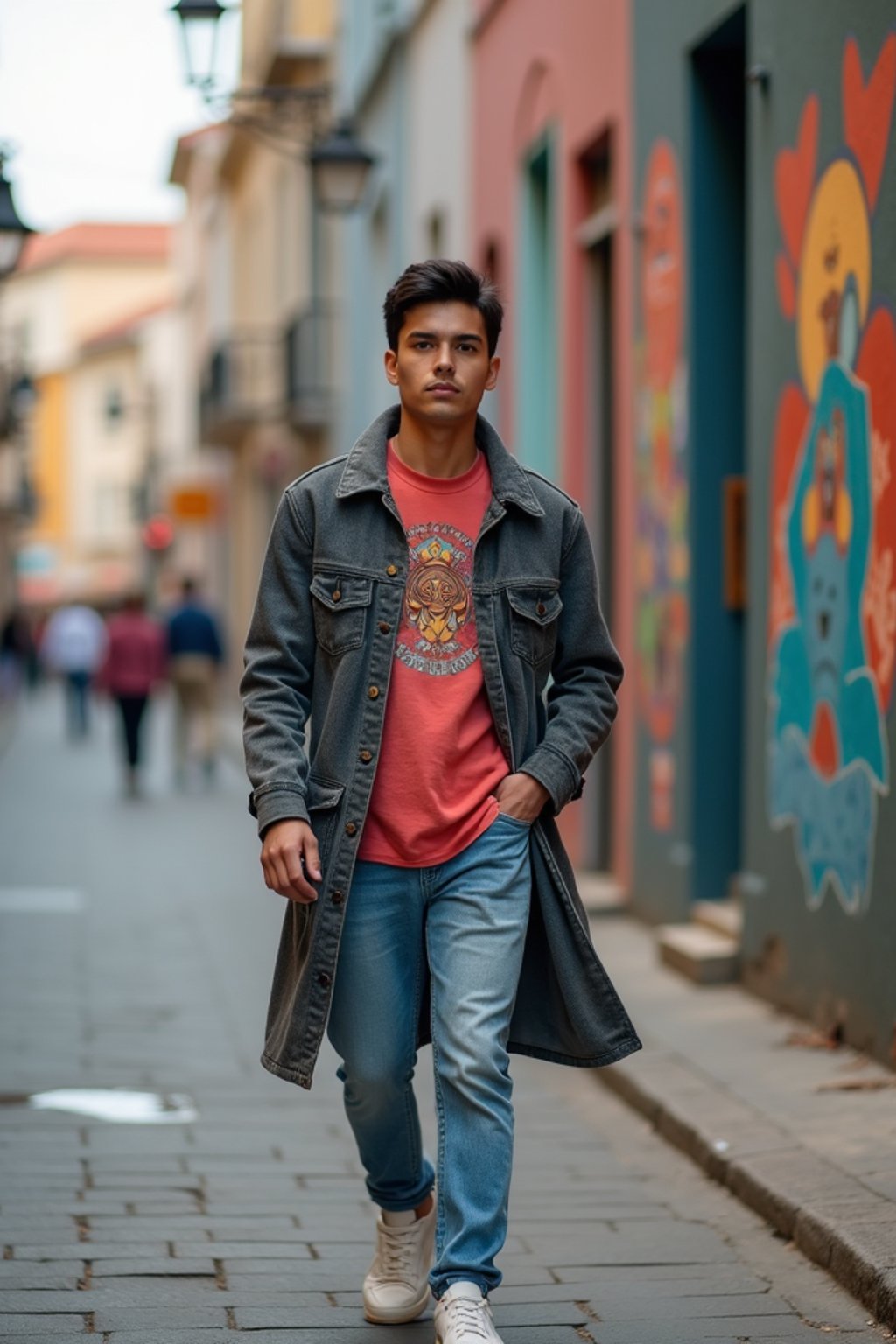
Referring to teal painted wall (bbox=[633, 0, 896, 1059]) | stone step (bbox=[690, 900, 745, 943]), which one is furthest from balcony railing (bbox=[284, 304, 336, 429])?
stone step (bbox=[690, 900, 745, 943])

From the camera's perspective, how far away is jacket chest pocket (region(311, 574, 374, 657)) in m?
4.46

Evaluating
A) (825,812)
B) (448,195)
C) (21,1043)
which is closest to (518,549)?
(825,812)

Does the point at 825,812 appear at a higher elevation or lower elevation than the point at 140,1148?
higher

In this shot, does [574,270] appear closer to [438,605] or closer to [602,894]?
[602,894]

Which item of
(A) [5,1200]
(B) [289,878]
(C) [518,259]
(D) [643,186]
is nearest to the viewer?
(B) [289,878]

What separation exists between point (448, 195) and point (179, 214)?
3858cm

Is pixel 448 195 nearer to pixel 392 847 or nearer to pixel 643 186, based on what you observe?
pixel 643 186

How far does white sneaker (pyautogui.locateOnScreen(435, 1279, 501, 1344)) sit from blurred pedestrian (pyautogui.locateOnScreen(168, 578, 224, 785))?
17326 millimetres

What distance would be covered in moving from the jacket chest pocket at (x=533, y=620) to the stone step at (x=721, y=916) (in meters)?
4.31

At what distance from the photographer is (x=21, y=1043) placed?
26.5 feet

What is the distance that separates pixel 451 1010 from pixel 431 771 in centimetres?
46

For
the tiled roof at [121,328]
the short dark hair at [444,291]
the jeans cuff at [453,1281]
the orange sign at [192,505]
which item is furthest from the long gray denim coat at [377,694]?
the tiled roof at [121,328]

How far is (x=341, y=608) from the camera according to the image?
4.47 metres

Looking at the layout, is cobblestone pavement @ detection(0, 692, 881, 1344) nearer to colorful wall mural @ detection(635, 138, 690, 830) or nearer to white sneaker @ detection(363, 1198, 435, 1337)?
white sneaker @ detection(363, 1198, 435, 1337)
